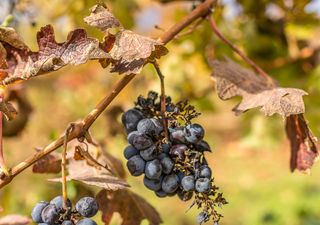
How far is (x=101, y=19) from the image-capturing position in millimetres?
1102

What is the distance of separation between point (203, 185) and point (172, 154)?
97 mm

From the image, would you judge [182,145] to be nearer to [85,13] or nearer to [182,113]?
[182,113]

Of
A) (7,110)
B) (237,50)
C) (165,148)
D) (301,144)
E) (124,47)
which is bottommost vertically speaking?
(7,110)

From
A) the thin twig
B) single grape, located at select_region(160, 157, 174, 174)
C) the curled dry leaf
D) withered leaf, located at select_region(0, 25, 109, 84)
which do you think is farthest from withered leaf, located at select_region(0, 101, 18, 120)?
the thin twig

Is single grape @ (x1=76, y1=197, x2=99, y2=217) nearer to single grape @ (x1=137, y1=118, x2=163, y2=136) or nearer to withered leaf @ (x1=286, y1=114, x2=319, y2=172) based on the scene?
single grape @ (x1=137, y1=118, x2=163, y2=136)

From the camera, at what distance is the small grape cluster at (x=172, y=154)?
1.03m

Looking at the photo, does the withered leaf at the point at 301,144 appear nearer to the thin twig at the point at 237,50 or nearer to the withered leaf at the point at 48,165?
the thin twig at the point at 237,50

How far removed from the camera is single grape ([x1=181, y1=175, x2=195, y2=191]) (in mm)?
1015

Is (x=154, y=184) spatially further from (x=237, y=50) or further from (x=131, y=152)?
(x=237, y=50)

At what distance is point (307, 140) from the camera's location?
1.30 meters

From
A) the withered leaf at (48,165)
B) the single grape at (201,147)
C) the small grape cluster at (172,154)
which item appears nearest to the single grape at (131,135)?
the small grape cluster at (172,154)

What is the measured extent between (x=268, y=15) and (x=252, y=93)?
100 cm

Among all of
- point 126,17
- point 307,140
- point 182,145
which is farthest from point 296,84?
point 182,145

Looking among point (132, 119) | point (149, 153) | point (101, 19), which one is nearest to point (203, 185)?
point (149, 153)
